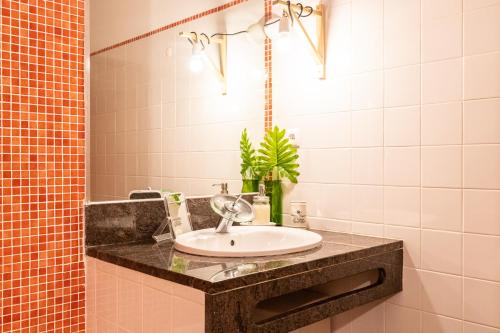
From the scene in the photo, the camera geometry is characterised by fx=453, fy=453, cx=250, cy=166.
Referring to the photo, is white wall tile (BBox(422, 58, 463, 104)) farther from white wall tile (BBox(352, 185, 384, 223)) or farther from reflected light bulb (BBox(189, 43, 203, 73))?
reflected light bulb (BBox(189, 43, 203, 73))

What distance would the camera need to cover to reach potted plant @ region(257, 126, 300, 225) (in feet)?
6.20

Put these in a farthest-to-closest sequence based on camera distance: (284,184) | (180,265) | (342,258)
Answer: (284,184), (342,258), (180,265)

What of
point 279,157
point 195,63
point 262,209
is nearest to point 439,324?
point 262,209

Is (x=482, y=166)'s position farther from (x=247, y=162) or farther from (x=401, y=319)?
(x=247, y=162)

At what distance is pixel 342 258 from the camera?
1.34m

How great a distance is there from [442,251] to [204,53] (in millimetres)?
1160

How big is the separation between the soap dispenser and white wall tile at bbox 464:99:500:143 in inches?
30.1

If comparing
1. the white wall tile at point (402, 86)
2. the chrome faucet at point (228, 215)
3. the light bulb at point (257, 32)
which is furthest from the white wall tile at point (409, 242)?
the light bulb at point (257, 32)

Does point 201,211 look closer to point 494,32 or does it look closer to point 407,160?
point 407,160

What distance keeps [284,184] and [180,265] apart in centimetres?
88

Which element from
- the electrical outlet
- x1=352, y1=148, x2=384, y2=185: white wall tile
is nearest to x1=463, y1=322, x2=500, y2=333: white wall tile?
x1=352, y1=148, x2=384, y2=185: white wall tile

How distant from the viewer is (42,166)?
1.31m

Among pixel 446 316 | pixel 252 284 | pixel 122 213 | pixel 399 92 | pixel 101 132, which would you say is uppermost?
pixel 399 92

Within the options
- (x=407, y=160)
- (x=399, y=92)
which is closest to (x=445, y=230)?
(x=407, y=160)
